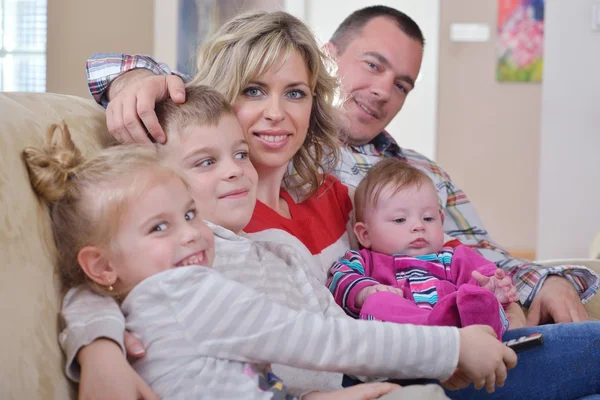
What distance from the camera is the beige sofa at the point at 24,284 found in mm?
969

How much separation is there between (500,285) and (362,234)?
358mm

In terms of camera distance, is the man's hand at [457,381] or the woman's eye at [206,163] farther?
the woman's eye at [206,163]

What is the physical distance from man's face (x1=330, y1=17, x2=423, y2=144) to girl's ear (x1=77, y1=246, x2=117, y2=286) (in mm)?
1470

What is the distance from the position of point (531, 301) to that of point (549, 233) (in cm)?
242

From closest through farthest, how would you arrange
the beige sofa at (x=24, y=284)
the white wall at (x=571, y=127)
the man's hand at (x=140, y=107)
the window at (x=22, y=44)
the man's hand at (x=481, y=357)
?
the beige sofa at (x=24, y=284) → the man's hand at (x=481, y=357) → the man's hand at (x=140, y=107) → the white wall at (x=571, y=127) → the window at (x=22, y=44)

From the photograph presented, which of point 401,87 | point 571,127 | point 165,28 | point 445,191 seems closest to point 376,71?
point 401,87

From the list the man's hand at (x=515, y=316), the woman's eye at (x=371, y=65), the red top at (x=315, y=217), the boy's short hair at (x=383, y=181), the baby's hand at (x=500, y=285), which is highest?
the woman's eye at (x=371, y=65)

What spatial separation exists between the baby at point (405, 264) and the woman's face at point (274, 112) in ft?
0.89

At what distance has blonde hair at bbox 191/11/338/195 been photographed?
1.61 meters

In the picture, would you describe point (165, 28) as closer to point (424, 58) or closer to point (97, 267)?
point (424, 58)

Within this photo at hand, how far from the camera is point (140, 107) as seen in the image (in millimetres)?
1402

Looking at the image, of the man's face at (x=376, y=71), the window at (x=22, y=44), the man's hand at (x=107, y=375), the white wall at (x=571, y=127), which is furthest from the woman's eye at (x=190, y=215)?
the window at (x=22, y=44)

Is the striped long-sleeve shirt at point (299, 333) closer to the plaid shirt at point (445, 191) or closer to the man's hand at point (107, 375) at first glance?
the man's hand at point (107, 375)

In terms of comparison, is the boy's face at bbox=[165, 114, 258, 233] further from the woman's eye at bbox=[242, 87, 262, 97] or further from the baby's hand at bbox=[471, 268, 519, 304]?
the baby's hand at bbox=[471, 268, 519, 304]
